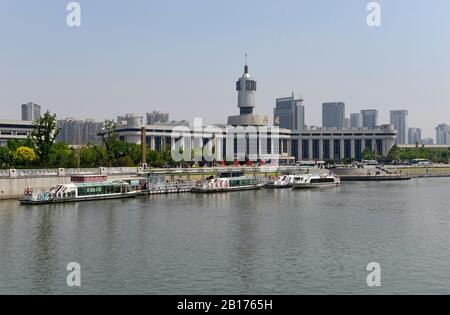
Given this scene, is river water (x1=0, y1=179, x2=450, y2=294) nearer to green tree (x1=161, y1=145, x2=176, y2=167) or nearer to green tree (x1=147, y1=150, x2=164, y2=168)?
green tree (x1=147, y1=150, x2=164, y2=168)

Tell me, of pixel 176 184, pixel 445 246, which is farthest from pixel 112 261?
pixel 176 184

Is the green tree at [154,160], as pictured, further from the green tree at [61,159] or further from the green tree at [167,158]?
the green tree at [61,159]

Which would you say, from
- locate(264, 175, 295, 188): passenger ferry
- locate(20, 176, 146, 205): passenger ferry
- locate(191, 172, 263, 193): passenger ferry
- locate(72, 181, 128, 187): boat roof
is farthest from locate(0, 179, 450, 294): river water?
locate(264, 175, 295, 188): passenger ferry

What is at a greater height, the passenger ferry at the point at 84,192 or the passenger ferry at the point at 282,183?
the passenger ferry at the point at 84,192

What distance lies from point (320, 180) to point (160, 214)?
64933 mm

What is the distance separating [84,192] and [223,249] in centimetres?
4403

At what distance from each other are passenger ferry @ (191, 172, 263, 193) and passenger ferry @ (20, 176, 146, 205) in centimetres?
1316

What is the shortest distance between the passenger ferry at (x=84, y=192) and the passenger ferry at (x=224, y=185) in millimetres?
13163

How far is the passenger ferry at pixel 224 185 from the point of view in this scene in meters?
107

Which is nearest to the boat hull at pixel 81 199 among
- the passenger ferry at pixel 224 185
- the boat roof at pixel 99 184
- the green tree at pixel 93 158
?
the boat roof at pixel 99 184

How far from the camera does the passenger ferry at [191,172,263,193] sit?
351 ft

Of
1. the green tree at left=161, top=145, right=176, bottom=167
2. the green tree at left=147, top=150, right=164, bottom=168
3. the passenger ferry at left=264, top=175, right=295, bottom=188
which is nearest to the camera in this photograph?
the passenger ferry at left=264, top=175, right=295, bottom=188

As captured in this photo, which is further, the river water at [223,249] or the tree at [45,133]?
the tree at [45,133]
